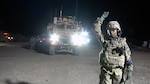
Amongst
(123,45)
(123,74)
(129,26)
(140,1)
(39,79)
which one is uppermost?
(140,1)

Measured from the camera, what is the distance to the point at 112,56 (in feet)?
18.1

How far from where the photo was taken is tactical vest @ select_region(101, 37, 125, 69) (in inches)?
216

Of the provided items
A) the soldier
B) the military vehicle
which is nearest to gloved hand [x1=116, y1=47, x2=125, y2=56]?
the soldier

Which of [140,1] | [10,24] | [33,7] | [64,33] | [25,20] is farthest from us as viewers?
[33,7]

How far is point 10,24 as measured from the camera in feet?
247

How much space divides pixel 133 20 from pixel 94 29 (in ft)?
188

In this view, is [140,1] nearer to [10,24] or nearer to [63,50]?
[10,24]

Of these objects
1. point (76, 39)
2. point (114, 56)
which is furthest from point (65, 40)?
point (114, 56)

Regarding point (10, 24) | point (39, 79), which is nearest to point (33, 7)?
point (10, 24)

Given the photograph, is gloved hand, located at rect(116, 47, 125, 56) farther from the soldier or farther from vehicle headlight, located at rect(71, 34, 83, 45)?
vehicle headlight, located at rect(71, 34, 83, 45)

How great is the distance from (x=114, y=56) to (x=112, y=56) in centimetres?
4

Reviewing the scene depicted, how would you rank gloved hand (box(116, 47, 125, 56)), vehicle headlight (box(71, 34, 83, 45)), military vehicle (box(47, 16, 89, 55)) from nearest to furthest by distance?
gloved hand (box(116, 47, 125, 56))
military vehicle (box(47, 16, 89, 55))
vehicle headlight (box(71, 34, 83, 45))

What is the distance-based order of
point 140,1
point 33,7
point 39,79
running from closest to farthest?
point 39,79 → point 140,1 → point 33,7

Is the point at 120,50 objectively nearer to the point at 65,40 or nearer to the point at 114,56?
the point at 114,56
